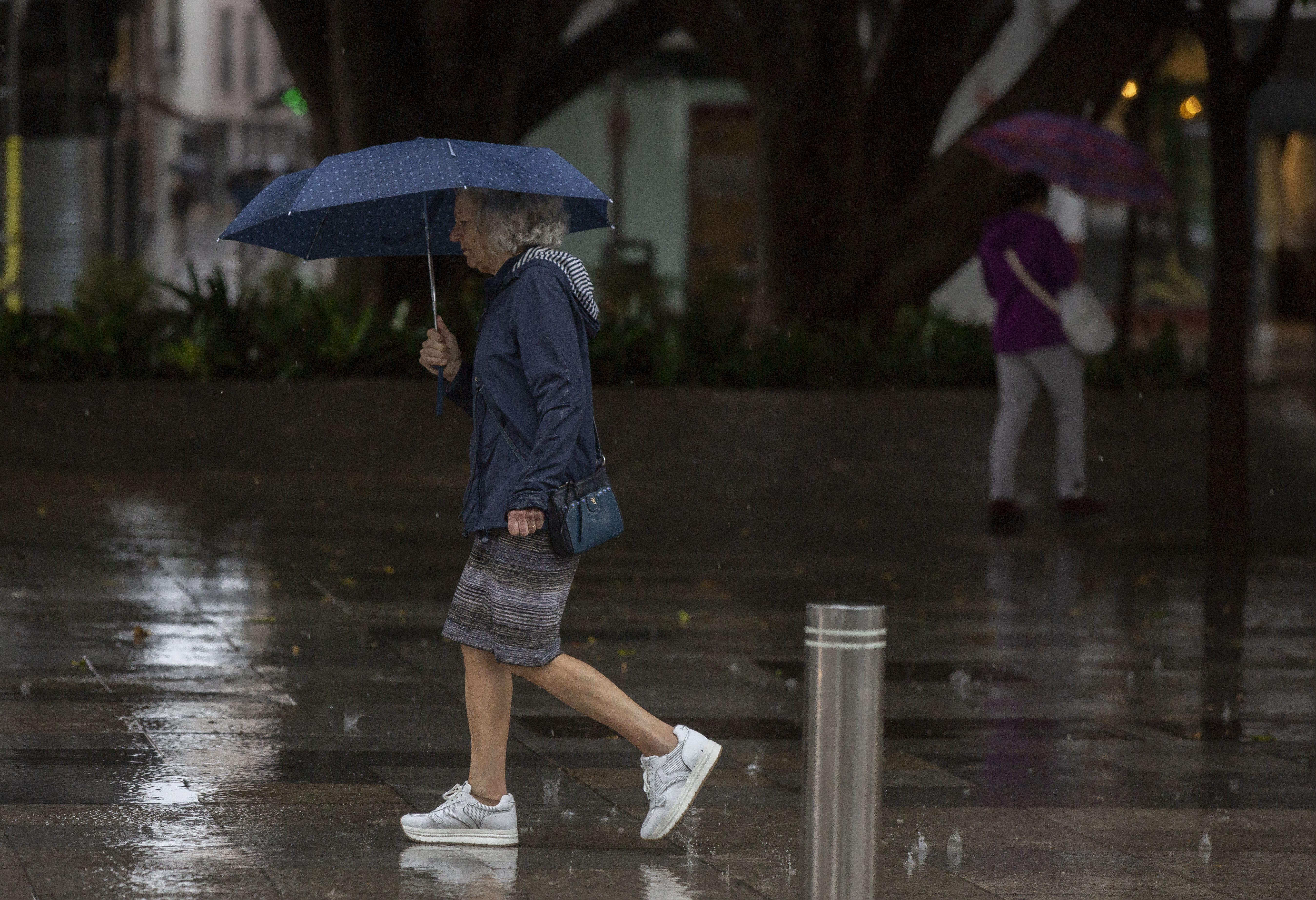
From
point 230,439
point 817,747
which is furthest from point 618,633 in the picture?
point 230,439

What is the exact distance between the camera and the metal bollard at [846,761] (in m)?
4.16

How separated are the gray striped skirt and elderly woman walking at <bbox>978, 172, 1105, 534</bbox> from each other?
293 inches

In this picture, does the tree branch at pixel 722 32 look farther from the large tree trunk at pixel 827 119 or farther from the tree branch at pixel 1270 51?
the tree branch at pixel 1270 51

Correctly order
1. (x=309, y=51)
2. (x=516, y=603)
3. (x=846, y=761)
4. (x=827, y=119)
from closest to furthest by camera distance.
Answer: (x=846, y=761) < (x=516, y=603) < (x=827, y=119) < (x=309, y=51)

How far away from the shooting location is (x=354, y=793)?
5.64 m

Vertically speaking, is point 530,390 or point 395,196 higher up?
point 395,196

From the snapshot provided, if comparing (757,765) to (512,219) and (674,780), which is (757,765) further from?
(512,219)

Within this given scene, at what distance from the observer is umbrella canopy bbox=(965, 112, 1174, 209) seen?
12.8 m

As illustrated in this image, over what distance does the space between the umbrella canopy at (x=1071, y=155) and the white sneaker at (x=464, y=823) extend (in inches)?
330

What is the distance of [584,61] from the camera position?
17.7 m

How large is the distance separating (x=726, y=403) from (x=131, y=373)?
404 cm

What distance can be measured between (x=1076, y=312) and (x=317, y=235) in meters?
7.44

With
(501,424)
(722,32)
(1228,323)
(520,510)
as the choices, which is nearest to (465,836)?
(520,510)

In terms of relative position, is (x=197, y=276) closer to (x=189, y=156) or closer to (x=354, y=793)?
(x=354, y=793)
